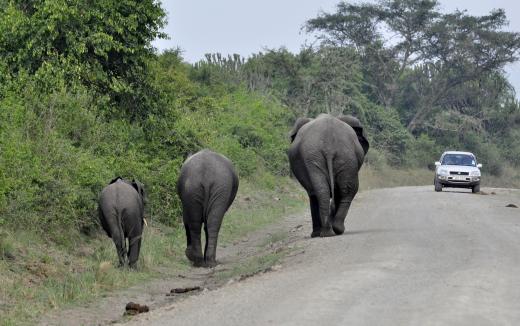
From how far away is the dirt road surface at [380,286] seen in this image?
30.9 ft

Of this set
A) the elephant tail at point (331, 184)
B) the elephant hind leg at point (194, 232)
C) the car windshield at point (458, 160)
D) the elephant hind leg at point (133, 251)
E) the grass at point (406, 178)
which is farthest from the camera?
the grass at point (406, 178)

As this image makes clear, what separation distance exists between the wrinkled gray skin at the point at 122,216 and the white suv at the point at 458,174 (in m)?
22.6

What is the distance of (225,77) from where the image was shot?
5072cm

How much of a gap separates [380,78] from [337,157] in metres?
52.4

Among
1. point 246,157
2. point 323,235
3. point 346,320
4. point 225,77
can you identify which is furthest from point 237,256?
point 225,77

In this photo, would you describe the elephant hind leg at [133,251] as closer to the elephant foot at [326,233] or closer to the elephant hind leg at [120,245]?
the elephant hind leg at [120,245]

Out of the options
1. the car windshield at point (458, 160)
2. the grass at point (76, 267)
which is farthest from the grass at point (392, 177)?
the grass at point (76, 267)

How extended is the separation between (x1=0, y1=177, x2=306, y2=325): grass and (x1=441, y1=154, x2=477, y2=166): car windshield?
1806 cm

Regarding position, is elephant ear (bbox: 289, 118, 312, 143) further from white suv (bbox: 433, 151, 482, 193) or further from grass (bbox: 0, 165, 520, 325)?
white suv (bbox: 433, 151, 482, 193)

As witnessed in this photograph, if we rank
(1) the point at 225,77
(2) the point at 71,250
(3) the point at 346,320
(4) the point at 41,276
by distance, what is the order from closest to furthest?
(3) the point at 346,320 < (4) the point at 41,276 < (2) the point at 71,250 < (1) the point at 225,77

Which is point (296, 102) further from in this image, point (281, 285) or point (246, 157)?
point (281, 285)

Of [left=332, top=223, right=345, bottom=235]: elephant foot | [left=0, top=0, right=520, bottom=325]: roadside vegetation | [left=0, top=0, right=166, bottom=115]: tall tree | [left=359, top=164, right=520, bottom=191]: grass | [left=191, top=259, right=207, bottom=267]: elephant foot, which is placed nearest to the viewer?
[left=0, top=0, right=520, bottom=325]: roadside vegetation

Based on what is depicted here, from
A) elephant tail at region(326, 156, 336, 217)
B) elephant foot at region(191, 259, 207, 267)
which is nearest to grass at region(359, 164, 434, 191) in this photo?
elephant tail at region(326, 156, 336, 217)

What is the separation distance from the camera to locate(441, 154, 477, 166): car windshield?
3844 cm
